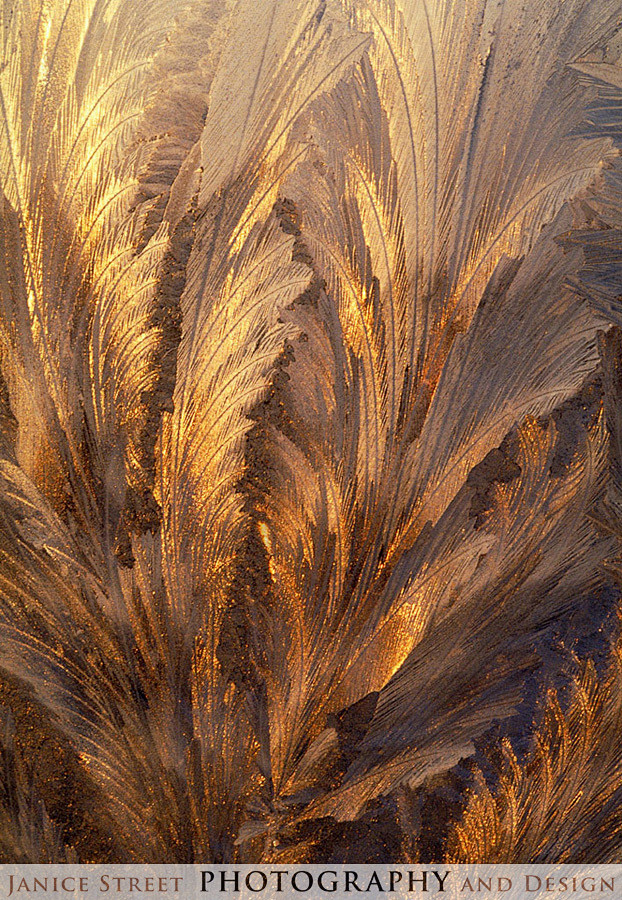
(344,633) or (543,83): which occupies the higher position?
(543,83)

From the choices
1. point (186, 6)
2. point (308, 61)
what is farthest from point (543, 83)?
point (186, 6)

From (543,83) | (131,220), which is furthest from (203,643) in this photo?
(543,83)

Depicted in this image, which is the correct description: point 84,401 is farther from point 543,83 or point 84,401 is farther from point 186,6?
point 543,83

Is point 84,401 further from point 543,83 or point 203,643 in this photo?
point 543,83

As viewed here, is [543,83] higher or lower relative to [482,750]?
higher

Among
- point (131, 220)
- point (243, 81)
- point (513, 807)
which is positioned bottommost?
point (513, 807)

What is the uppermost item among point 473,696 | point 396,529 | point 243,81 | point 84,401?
point 243,81
